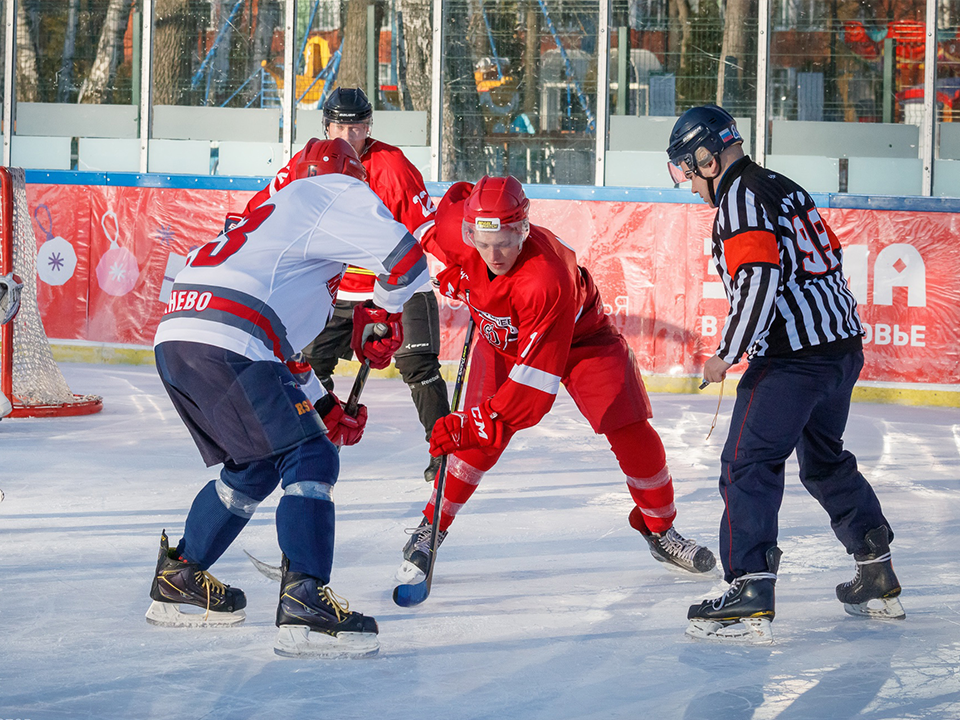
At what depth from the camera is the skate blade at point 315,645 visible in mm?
2508

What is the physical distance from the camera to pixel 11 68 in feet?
26.3

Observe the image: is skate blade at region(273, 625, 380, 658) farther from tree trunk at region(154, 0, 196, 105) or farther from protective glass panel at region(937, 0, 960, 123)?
tree trunk at region(154, 0, 196, 105)

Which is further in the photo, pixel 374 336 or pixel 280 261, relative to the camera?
pixel 374 336

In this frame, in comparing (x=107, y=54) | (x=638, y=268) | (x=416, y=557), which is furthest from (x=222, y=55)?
(x=416, y=557)

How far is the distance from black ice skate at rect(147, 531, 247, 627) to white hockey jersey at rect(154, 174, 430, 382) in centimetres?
54

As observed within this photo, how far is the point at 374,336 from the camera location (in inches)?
122

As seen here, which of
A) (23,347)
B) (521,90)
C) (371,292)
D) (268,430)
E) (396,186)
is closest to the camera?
(268,430)

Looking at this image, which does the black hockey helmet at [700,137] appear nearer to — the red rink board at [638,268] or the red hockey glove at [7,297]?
the red hockey glove at [7,297]

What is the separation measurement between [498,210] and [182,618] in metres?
1.18

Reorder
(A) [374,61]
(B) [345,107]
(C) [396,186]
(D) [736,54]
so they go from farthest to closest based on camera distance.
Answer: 1. (A) [374,61]
2. (D) [736,54]
3. (C) [396,186]
4. (B) [345,107]

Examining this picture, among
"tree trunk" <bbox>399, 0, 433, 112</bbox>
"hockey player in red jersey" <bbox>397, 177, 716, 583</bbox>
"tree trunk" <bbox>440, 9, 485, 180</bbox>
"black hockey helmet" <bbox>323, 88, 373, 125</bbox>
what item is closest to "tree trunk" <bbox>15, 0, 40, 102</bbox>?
"tree trunk" <bbox>399, 0, 433, 112</bbox>

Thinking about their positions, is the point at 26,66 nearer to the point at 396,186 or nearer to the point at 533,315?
the point at 396,186

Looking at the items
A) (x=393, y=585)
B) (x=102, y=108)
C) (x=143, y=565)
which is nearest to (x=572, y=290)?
(x=393, y=585)

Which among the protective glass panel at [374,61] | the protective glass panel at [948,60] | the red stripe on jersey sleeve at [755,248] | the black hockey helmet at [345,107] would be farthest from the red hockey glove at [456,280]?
the protective glass panel at [948,60]
